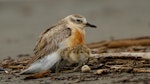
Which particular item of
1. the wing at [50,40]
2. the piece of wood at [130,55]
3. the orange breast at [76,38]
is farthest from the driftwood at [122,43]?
the wing at [50,40]

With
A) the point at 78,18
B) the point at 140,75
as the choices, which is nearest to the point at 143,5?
the point at 78,18

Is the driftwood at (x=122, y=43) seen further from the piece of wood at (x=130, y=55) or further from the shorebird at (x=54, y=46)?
the shorebird at (x=54, y=46)

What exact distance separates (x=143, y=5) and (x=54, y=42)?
425 inches

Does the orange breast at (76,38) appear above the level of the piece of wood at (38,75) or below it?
above

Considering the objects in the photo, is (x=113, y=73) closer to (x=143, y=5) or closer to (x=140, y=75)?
(x=140, y=75)

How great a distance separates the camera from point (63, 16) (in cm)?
1886

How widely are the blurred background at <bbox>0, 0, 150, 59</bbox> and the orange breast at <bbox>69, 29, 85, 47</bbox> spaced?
3459mm

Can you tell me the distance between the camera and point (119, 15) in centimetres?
1886

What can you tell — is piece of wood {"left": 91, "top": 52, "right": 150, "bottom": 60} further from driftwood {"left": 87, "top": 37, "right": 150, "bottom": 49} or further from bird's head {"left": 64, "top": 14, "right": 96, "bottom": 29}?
driftwood {"left": 87, "top": 37, "right": 150, "bottom": 49}

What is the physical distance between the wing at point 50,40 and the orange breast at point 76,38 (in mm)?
71

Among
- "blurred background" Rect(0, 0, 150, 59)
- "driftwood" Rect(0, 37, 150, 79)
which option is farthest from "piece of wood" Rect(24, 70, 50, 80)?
"blurred background" Rect(0, 0, 150, 59)

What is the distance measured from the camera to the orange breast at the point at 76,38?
9672 millimetres

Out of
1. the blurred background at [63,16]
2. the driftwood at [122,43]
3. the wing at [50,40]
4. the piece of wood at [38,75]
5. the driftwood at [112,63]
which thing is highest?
the blurred background at [63,16]

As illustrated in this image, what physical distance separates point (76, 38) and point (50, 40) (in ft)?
1.17
